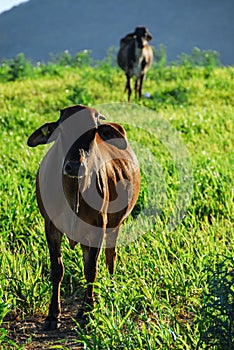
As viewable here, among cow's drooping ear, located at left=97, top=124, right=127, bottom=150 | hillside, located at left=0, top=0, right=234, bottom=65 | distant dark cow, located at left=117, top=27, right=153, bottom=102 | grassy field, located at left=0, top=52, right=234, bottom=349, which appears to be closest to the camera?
grassy field, located at left=0, top=52, right=234, bottom=349

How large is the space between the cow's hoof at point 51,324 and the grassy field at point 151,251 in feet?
0.16

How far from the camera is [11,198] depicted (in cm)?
547

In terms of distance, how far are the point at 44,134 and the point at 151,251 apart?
47.4 inches

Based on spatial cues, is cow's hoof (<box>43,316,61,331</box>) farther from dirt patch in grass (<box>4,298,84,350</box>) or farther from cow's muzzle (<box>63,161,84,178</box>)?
cow's muzzle (<box>63,161,84,178</box>)

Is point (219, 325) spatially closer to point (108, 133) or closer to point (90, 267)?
point (90, 267)

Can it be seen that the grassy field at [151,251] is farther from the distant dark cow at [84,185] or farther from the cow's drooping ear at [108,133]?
the cow's drooping ear at [108,133]

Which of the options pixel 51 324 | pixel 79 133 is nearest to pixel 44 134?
pixel 79 133

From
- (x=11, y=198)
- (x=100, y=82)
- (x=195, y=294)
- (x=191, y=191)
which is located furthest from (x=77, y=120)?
(x=100, y=82)

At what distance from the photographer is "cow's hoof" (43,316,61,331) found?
391 cm

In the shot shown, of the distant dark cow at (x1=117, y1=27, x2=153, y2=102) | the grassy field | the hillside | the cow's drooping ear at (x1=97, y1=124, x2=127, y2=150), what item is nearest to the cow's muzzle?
the cow's drooping ear at (x1=97, y1=124, x2=127, y2=150)

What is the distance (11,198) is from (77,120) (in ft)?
6.25

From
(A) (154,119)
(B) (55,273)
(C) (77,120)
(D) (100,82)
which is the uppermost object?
(D) (100,82)

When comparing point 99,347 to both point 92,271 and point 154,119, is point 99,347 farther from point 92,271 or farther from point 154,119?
point 154,119

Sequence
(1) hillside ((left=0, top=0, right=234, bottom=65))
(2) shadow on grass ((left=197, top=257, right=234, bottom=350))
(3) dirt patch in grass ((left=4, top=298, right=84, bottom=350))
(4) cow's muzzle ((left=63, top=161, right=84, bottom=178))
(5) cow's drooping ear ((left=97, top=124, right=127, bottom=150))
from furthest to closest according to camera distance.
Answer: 1. (1) hillside ((left=0, top=0, right=234, bottom=65))
2. (5) cow's drooping ear ((left=97, top=124, right=127, bottom=150))
3. (3) dirt patch in grass ((left=4, top=298, right=84, bottom=350))
4. (4) cow's muzzle ((left=63, top=161, right=84, bottom=178))
5. (2) shadow on grass ((left=197, top=257, right=234, bottom=350))
